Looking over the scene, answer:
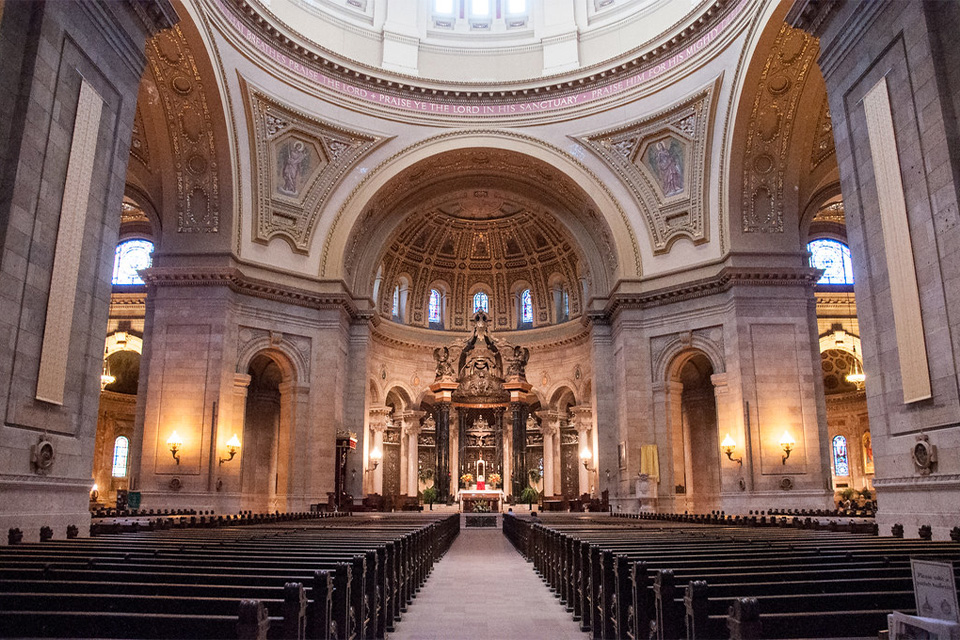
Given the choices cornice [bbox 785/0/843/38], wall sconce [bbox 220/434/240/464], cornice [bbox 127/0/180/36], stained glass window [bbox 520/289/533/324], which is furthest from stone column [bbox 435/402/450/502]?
cornice [bbox 785/0/843/38]

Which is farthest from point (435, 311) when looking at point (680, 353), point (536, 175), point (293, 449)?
point (680, 353)

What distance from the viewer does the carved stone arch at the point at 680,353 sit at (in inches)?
977

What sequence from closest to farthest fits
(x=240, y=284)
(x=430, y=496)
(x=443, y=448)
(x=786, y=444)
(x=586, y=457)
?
(x=786, y=444)
(x=240, y=284)
(x=430, y=496)
(x=586, y=457)
(x=443, y=448)

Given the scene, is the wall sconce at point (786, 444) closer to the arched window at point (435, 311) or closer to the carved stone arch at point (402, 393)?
the carved stone arch at point (402, 393)

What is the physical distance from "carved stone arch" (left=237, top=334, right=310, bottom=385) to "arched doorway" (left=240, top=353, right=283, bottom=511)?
1.97 m

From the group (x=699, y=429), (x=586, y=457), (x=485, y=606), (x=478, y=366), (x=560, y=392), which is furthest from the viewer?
(x=560, y=392)

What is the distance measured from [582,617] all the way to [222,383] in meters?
18.0

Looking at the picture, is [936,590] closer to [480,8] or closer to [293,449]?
[293,449]

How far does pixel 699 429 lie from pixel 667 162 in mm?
10749

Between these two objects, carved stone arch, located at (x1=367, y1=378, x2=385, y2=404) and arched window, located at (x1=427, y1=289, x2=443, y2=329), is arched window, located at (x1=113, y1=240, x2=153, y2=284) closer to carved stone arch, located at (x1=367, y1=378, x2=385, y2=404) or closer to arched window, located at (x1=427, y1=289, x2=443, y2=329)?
carved stone arch, located at (x1=367, y1=378, x2=385, y2=404)

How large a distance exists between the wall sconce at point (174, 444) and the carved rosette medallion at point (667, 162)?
59.2 feet

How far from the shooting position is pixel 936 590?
3.21 meters

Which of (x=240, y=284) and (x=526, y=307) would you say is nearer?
(x=240, y=284)

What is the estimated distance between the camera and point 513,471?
37375 mm
